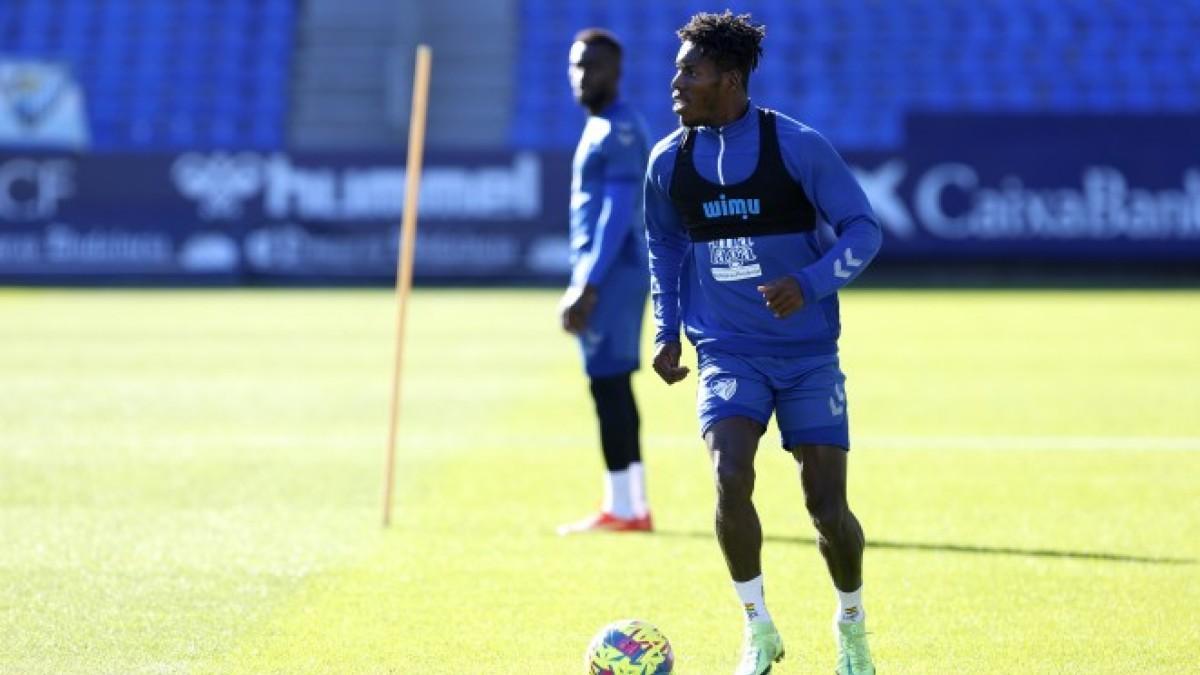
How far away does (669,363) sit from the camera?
7328 millimetres

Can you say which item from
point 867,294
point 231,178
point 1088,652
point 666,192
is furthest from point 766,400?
point 231,178

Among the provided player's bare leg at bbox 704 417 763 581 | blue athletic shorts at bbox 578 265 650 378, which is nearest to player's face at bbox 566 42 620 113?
blue athletic shorts at bbox 578 265 650 378

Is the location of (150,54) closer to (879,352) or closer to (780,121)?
(879,352)

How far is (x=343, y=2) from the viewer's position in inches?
1505

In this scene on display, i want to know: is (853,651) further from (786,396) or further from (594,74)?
(594,74)

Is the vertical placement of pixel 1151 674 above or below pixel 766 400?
below

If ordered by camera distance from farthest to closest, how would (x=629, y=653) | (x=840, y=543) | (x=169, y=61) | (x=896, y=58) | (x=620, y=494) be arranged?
(x=169, y=61)
(x=896, y=58)
(x=620, y=494)
(x=840, y=543)
(x=629, y=653)

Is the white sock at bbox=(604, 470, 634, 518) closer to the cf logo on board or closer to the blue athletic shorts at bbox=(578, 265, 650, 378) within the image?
the blue athletic shorts at bbox=(578, 265, 650, 378)

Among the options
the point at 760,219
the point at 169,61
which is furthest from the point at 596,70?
the point at 169,61

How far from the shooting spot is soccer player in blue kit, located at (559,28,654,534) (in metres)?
10.1

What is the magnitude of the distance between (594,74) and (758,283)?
11.0 ft

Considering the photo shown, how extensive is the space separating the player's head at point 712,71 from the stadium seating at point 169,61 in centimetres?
2958

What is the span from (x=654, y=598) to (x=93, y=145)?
1155 inches

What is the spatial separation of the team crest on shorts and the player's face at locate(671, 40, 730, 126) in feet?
2.98
